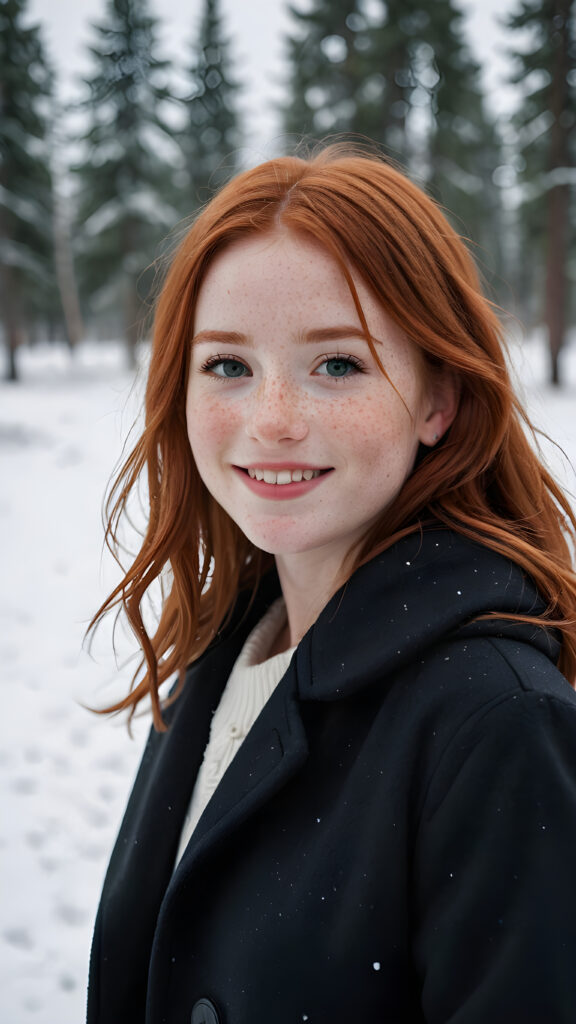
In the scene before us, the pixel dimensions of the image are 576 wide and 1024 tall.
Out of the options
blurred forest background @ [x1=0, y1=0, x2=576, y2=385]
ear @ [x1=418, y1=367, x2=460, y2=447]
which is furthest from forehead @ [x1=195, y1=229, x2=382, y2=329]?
blurred forest background @ [x1=0, y1=0, x2=576, y2=385]

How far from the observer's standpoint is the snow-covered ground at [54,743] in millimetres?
2854

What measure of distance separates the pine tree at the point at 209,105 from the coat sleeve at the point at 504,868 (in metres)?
24.3

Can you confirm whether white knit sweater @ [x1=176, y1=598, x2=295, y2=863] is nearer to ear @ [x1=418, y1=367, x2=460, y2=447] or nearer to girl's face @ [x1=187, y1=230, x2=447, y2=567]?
girl's face @ [x1=187, y1=230, x2=447, y2=567]

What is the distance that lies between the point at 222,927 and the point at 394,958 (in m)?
→ 0.40

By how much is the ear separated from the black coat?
1.03ft

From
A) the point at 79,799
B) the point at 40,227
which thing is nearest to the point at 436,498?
the point at 79,799

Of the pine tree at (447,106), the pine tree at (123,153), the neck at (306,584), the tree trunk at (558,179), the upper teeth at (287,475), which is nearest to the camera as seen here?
the upper teeth at (287,475)

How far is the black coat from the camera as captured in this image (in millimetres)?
938

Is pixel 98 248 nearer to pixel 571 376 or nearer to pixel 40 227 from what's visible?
pixel 40 227

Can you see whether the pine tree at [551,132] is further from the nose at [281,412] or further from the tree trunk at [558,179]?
the nose at [281,412]

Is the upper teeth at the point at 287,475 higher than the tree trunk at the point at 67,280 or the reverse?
the reverse

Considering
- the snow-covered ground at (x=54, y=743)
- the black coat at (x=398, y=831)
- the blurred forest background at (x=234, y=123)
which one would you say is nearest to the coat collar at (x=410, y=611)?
the black coat at (x=398, y=831)

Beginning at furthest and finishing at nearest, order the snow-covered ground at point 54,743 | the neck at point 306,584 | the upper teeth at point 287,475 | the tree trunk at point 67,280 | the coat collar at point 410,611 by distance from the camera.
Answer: the tree trunk at point 67,280 < the snow-covered ground at point 54,743 < the neck at point 306,584 < the upper teeth at point 287,475 < the coat collar at point 410,611

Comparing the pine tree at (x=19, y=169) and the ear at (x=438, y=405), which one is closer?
the ear at (x=438, y=405)
